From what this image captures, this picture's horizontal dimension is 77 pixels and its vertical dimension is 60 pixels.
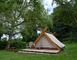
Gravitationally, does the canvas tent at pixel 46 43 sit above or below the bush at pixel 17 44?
above

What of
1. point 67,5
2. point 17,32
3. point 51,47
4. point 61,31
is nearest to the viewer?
point 51,47

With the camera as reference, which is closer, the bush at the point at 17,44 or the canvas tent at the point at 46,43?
the canvas tent at the point at 46,43

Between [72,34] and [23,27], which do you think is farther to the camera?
[72,34]

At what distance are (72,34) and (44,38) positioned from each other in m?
21.3

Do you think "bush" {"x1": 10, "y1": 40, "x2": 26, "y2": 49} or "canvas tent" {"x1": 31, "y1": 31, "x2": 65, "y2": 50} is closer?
"canvas tent" {"x1": 31, "y1": 31, "x2": 65, "y2": 50}

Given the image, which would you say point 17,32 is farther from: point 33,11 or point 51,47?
point 51,47

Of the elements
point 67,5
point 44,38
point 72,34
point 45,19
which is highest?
point 67,5

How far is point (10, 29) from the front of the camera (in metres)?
24.0

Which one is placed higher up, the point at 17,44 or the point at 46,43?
the point at 46,43

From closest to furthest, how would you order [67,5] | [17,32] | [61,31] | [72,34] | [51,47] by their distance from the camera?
[51,47], [67,5], [17,32], [72,34], [61,31]

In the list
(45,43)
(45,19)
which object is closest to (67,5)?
(45,19)

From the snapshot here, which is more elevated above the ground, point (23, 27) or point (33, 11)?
point (33, 11)

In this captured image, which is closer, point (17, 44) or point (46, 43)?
point (46, 43)

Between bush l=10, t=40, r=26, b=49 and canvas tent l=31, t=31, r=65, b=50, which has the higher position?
canvas tent l=31, t=31, r=65, b=50
